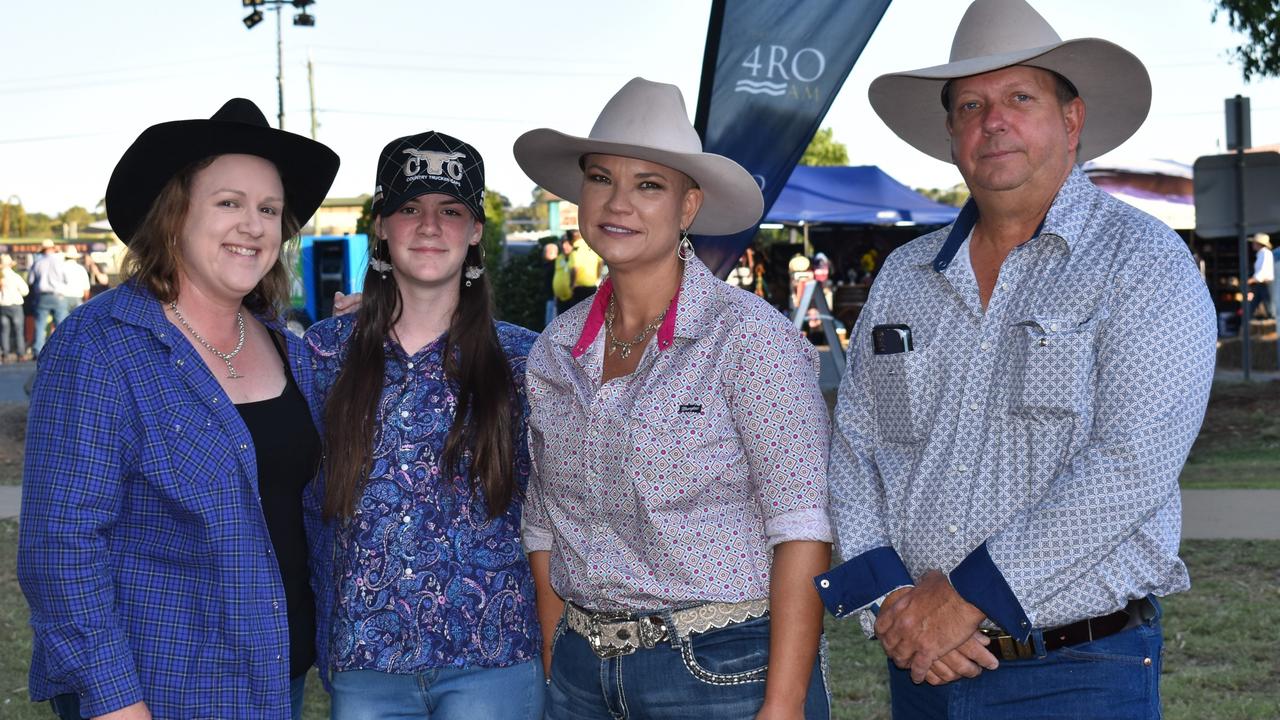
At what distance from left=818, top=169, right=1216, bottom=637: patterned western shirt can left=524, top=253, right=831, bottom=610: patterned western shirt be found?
17 centimetres

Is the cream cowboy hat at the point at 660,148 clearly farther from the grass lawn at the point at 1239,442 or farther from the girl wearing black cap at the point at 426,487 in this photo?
the grass lawn at the point at 1239,442

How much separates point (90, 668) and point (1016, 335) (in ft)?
6.81

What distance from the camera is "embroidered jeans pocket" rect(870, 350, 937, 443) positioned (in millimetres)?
2928

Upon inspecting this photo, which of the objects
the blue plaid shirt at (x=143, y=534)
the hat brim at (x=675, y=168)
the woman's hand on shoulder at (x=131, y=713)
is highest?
the hat brim at (x=675, y=168)

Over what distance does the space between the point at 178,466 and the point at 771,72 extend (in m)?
3.52

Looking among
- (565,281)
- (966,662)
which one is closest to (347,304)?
(966,662)

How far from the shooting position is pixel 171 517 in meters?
2.83

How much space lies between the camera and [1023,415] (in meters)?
2.75

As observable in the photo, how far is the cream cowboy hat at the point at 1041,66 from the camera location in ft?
9.55

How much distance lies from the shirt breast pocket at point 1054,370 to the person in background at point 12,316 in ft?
71.1

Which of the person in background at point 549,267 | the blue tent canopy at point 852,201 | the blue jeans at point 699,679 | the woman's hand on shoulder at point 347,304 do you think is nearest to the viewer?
the blue jeans at point 699,679

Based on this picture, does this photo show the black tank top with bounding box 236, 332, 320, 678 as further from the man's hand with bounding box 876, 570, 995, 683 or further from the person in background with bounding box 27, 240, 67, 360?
the person in background with bounding box 27, 240, 67, 360

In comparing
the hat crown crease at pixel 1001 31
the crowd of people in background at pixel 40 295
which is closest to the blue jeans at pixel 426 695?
the hat crown crease at pixel 1001 31

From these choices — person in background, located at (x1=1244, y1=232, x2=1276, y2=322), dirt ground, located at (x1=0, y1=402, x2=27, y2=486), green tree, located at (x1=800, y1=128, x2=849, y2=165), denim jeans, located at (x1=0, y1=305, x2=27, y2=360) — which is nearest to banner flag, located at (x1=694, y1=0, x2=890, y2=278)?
dirt ground, located at (x1=0, y1=402, x2=27, y2=486)
